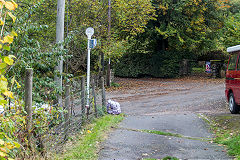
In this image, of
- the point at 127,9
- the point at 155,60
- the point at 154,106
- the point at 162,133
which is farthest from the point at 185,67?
the point at 162,133

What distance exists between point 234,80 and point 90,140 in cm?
606

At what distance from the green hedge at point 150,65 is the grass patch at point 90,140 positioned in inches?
871

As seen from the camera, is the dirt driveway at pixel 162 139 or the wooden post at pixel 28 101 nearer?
the wooden post at pixel 28 101

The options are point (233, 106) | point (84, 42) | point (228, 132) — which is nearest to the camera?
point (228, 132)

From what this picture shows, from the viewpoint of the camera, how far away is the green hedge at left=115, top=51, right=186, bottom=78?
31406 millimetres

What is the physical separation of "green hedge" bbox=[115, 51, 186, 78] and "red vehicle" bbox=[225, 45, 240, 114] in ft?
64.4

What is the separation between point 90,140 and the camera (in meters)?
6.94

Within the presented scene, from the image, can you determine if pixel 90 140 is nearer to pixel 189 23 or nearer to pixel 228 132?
pixel 228 132

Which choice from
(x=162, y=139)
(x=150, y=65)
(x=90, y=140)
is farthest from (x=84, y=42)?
(x=150, y=65)

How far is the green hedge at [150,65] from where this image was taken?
31406mm

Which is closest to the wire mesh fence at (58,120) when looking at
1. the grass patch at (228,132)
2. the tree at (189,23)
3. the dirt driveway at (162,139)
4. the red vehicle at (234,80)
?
the dirt driveway at (162,139)

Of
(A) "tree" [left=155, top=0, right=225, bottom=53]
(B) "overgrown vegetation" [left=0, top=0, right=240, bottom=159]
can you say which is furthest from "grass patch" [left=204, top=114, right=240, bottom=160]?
(A) "tree" [left=155, top=0, right=225, bottom=53]

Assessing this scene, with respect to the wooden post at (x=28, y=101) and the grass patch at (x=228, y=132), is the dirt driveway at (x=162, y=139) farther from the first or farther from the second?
the wooden post at (x=28, y=101)

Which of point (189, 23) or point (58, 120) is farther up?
point (189, 23)
